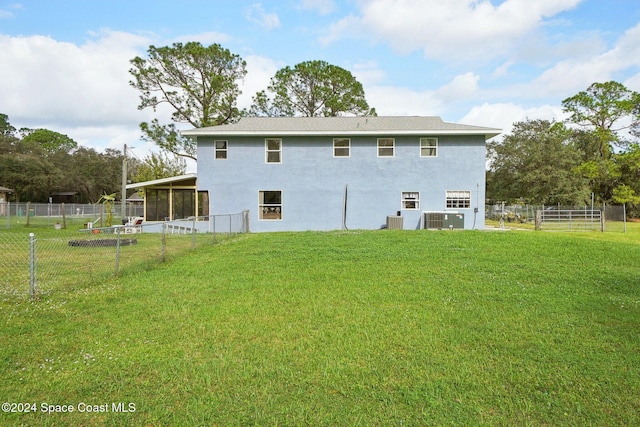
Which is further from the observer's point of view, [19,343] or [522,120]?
[522,120]

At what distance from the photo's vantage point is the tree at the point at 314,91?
33.1m

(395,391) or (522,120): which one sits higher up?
(522,120)

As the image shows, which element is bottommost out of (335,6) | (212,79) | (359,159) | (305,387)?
(305,387)

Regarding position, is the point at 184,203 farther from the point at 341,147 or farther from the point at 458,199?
the point at 458,199

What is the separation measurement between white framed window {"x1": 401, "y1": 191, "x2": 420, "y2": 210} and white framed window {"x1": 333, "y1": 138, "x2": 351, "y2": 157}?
329 cm

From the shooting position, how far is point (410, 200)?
1733cm

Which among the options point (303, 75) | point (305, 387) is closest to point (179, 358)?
point (305, 387)

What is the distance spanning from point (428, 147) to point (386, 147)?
194 cm

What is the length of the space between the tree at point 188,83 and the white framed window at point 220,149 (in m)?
13.2

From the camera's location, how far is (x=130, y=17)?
12.4 m

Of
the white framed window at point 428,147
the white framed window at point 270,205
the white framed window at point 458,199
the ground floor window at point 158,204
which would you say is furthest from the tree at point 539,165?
the ground floor window at point 158,204

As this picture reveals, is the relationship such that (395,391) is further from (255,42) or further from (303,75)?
(303,75)

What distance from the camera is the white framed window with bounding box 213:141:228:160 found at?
1752 centimetres

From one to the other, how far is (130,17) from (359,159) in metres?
10.4
